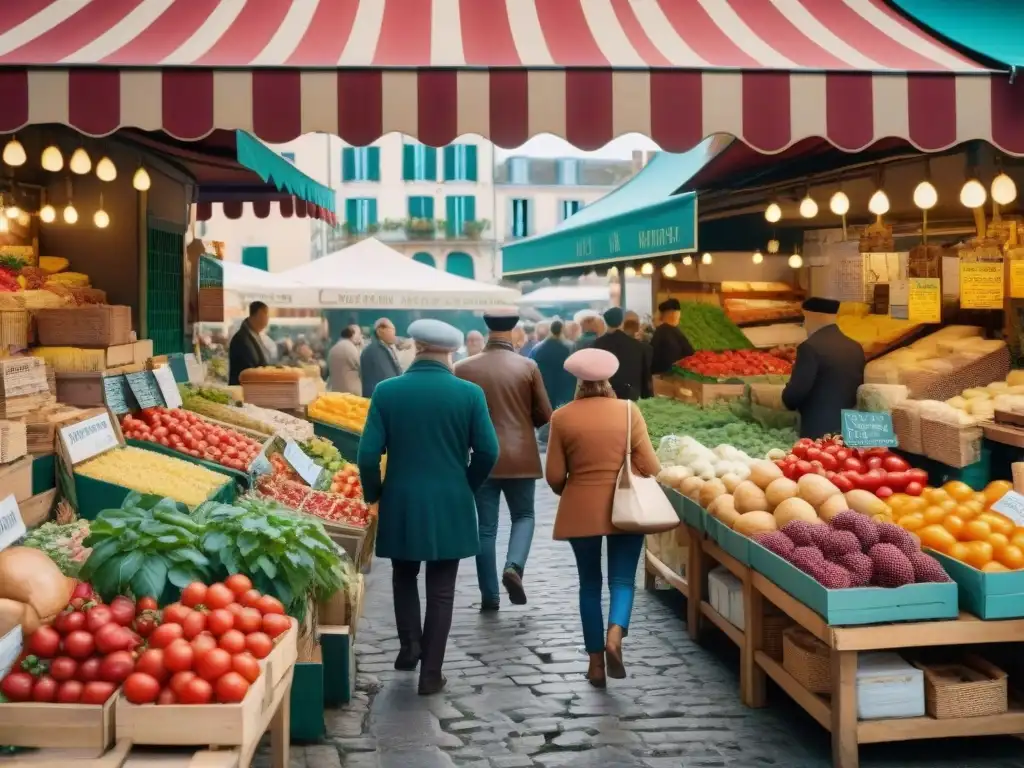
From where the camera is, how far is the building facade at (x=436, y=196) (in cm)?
4888

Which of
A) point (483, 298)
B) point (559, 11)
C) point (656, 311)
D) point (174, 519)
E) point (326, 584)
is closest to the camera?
point (174, 519)

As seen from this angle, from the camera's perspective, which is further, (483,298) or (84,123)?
(483,298)

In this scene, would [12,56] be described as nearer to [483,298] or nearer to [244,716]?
[244,716]

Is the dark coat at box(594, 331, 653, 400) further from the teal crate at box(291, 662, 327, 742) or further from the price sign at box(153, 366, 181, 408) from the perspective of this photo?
the teal crate at box(291, 662, 327, 742)

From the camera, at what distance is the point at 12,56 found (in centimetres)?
527

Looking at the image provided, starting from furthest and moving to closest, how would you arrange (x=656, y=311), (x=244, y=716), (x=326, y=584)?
(x=656, y=311) → (x=326, y=584) → (x=244, y=716)

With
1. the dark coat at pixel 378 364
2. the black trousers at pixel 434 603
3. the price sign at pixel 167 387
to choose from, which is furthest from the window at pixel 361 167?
the black trousers at pixel 434 603

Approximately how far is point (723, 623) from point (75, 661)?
3.50 metres

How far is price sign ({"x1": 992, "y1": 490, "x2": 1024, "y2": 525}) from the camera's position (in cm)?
543

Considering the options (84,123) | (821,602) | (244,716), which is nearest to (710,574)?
(821,602)

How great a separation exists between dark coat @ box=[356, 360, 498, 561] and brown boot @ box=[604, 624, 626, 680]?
2.83ft

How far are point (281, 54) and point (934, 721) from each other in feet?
13.4

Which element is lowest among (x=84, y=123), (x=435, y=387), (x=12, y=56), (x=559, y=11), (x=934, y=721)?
(x=934, y=721)

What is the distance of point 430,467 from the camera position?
18.8 feet
